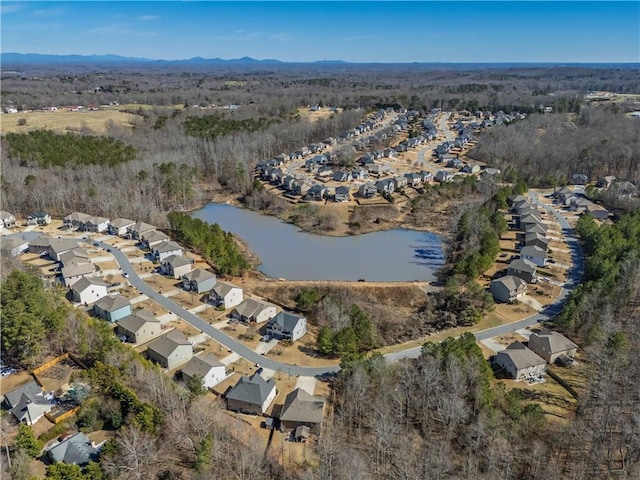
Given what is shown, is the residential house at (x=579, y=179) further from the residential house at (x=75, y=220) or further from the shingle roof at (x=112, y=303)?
the residential house at (x=75, y=220)

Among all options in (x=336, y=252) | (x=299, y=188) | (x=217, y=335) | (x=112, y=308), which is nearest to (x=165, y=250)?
(x=112, y=308)

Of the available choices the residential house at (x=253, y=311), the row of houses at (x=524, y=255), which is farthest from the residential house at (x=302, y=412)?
the row of houses at (x=524, y=255)

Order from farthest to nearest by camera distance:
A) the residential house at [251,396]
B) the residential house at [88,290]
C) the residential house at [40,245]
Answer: the residential house at [40,245]
the residential house at [88,290]
the residential house at [251,396]

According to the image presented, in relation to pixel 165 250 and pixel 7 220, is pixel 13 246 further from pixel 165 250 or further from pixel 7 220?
pixel 165 250

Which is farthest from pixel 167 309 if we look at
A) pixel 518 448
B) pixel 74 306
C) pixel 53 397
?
pixel 518 448

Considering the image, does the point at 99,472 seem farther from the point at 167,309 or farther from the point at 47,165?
the point at 47,165

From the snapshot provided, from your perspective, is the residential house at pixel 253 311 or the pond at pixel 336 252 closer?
the residential house at pixel 253 311

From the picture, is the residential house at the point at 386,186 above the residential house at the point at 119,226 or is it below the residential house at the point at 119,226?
above
